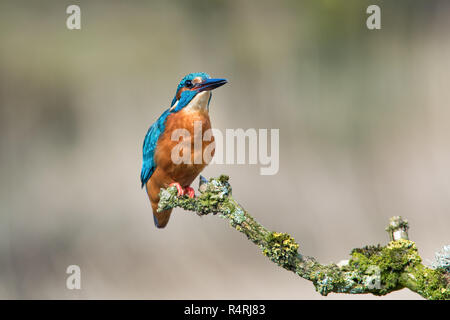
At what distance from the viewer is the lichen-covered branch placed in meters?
1.70

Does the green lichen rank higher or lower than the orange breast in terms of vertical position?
lower

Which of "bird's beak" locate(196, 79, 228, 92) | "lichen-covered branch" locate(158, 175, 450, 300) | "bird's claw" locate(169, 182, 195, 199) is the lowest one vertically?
"lichen-covered branch" locate(158, 175, 450, 300)

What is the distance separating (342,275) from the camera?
5.83 feet

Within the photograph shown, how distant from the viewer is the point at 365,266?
1773 mm

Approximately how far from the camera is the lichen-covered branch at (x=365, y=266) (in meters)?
1.70

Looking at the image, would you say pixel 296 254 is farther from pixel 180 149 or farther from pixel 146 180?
pixel 146 180

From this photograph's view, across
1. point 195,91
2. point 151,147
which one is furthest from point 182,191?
point 195,91

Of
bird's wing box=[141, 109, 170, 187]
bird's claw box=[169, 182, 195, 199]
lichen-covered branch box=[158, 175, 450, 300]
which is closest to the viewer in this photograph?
lichen-covered branch box=[158, 175, 450, 300]

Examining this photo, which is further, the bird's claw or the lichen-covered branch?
the bird's claw

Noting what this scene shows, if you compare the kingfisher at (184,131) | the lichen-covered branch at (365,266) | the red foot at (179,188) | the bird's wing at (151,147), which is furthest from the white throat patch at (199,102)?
the lichen-covered branch at (365,266)

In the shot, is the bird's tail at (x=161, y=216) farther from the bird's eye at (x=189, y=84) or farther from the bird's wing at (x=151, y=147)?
the bird's eye at (x=189, y=84)

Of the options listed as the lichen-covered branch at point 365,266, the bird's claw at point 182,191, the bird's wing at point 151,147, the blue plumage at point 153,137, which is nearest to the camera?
the lichen-covered branch at point 365,266

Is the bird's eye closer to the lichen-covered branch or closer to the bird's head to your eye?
the bird's head

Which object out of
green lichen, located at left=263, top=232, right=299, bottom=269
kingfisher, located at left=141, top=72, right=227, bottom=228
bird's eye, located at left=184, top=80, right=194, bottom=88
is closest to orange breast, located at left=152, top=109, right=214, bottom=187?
kingfisher, located at left=141, top=72, right=227, bottom=228
